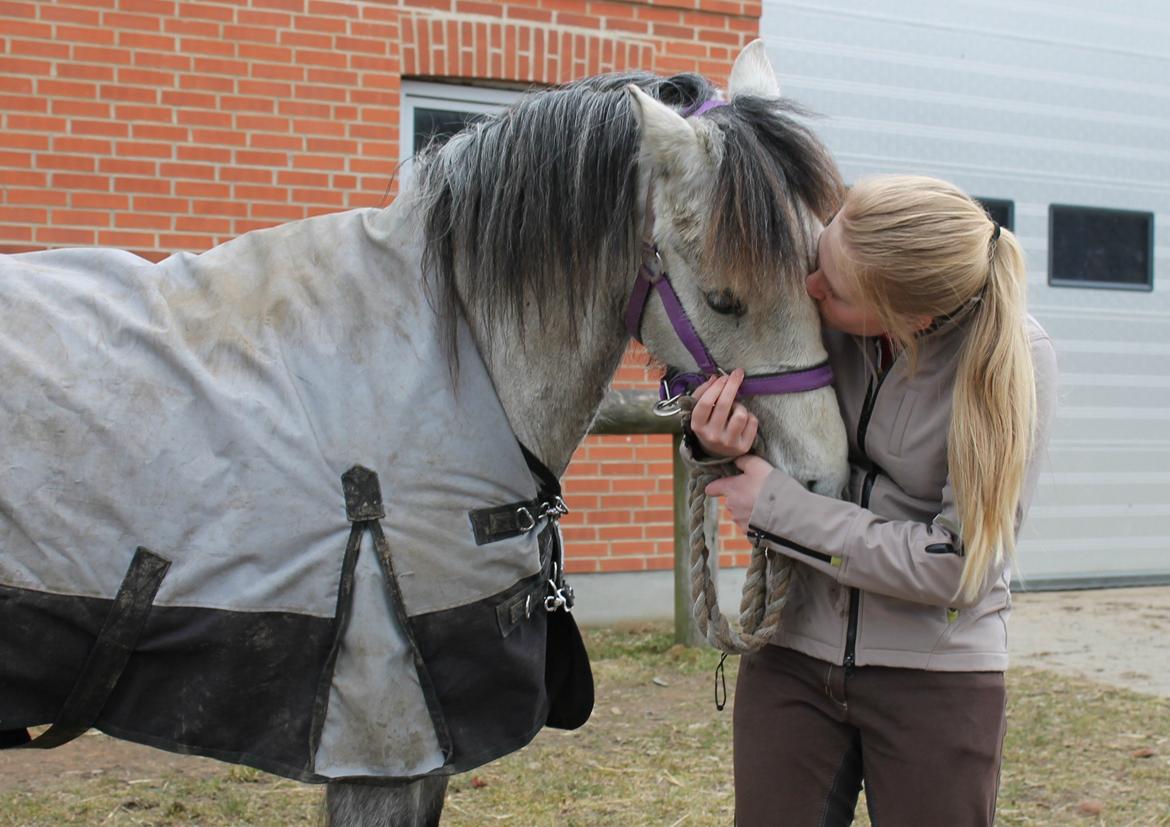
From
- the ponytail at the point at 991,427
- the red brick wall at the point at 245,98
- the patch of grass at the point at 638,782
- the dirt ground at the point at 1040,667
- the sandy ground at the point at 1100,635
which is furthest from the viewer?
the sandy ground at the point at 1100,635

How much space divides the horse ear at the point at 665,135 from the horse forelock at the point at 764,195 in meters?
0.06

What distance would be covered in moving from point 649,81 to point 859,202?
1.68 feet

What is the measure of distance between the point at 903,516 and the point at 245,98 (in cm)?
404

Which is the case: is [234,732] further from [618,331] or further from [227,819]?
[227,819]

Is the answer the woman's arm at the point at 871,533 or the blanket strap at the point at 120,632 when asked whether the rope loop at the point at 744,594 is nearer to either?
the woman's arm at the point at 871,533

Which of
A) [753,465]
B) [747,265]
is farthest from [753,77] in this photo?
[753,465]

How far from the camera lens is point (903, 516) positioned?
6.19ft

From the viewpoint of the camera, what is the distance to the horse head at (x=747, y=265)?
1752 mm

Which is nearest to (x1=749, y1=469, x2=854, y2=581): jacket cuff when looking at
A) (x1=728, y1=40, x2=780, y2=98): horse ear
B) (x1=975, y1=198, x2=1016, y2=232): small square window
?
(x1=728, y1=40, x2=780, y2=98): horse ear

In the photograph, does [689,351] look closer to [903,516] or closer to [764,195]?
[764,195]

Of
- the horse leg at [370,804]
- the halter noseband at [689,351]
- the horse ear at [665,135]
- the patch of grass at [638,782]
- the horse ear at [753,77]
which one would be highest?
the horse ear at [753,77]

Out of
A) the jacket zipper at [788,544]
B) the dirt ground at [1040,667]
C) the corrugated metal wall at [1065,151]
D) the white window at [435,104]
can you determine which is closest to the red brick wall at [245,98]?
the white window at [435,104]

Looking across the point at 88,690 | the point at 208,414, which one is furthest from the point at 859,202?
the point at 88,690

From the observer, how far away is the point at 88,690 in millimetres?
1726
